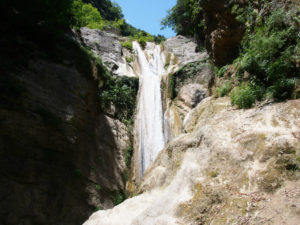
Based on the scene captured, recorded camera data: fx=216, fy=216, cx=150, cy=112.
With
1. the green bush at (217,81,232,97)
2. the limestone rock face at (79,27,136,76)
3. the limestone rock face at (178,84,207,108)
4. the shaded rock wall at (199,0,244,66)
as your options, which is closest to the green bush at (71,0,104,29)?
the limestone rock face at (79,27,136,76)

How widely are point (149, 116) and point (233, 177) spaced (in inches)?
355

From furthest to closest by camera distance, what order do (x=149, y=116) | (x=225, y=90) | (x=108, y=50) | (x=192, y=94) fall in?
1. (x=108, y=50)
2. (x=192, y=94)
3. (x=149, y=116)
4. (x=225, y=90)

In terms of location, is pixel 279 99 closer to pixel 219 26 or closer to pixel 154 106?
pixel 219 26

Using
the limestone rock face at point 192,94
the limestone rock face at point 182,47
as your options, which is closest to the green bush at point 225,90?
the limestone rock face at point 192,94

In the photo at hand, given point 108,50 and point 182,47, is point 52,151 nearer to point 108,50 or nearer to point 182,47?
point 108,50

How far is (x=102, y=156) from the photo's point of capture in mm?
9281

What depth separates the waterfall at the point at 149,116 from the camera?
10516 millimetres

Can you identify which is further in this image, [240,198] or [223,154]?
[223,154]

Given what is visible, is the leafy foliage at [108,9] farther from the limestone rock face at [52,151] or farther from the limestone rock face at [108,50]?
the limestone rock face at [52,151]

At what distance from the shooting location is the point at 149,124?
1146 centimetres

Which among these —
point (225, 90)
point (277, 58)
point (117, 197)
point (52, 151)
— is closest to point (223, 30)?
point (225, 90)

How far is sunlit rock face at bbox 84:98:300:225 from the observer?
2.36m

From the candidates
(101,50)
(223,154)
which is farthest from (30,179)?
(101,50)

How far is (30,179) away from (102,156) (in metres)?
2.98
